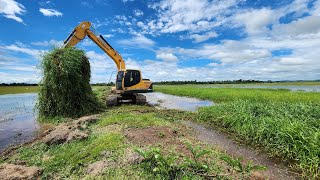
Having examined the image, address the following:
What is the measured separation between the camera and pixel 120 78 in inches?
615

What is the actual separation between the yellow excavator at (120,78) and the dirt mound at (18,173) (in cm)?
1040

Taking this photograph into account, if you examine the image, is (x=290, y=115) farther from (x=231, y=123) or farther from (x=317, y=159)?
(x=317, y=159)

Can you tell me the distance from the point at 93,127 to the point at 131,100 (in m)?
8.77

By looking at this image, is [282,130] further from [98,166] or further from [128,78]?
[128,78]

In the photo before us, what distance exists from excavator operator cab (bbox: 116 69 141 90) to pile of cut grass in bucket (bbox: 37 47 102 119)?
3064mm

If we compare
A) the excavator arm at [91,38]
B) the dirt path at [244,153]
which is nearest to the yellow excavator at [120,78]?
the excavator arm at [91,38]

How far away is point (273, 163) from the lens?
580 cm

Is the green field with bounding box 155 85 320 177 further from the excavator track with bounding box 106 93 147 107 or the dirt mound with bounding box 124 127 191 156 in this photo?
the excavator track with bounding box 106 93 147 107

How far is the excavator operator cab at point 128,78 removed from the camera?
50.0ft

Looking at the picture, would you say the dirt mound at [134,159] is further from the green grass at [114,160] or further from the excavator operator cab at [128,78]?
the excavator operator cab at [128,78]

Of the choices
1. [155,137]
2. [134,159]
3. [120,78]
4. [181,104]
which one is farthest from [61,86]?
[181,104]

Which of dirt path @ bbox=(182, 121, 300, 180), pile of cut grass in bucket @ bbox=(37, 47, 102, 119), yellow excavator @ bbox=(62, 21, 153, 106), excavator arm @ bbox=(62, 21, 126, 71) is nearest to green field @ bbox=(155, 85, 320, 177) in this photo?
dirt path @ bbox=(182, 121, 300, 180)

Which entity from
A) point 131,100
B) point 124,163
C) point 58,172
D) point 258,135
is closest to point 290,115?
point 258,135

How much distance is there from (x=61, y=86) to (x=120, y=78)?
4.45 meters
